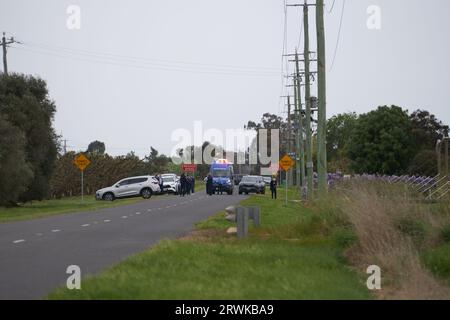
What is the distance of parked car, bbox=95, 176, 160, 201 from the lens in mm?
55097

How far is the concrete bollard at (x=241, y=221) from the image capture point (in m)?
18.4

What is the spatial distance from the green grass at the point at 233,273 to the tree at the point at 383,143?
237ft

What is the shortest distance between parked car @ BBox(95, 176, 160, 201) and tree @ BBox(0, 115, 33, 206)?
11130mm

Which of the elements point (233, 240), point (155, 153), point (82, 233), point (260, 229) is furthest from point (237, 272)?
point (155, 153)

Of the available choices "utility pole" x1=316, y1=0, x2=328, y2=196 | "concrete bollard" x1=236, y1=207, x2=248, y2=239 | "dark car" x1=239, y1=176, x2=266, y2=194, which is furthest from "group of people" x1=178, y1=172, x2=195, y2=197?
"concrete bollard" x1=236, y1=207, x2=248, y2=239

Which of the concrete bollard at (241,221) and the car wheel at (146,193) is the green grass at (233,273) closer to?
the concrete bollard at (241,221)

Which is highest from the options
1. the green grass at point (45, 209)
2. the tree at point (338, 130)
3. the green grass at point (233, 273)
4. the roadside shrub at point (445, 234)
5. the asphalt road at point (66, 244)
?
the tree at point (338, 130)

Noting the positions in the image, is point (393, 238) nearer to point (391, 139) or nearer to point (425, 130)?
point (391, 139)

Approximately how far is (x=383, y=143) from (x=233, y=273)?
3112 inches

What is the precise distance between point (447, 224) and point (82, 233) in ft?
34.4

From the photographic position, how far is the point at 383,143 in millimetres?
89062

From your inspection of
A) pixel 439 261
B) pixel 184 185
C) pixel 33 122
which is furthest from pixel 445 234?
pixel 184 185

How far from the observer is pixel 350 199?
59.3ft

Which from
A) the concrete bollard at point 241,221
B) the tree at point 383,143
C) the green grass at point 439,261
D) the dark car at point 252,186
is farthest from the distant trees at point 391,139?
the green grass at point 439,261
